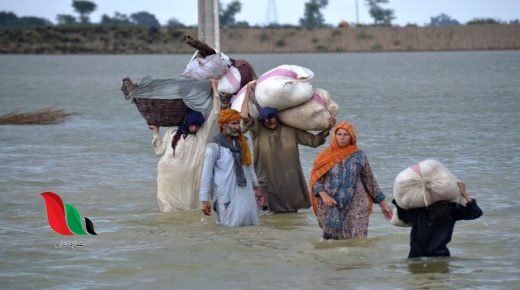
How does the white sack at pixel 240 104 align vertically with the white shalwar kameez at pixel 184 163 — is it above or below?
above

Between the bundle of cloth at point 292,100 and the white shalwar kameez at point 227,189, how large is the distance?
0.71 meters

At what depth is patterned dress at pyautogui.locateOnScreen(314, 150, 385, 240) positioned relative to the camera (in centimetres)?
913

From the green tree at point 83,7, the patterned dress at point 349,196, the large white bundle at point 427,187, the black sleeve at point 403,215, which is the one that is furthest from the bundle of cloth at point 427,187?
the green tree at point 83,7

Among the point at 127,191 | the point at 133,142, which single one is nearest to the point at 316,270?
the point at 127,191

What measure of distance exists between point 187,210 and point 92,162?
270 inches

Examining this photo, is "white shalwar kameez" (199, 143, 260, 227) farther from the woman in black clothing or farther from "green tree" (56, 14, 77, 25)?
"green tree" (56, 14, 77, 25)

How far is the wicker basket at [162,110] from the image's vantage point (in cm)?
1102

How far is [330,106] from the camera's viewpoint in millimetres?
10852

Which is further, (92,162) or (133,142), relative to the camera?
(133,142)

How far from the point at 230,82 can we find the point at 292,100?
768 mm

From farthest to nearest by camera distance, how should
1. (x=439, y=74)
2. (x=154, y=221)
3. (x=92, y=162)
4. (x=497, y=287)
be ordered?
(x=439, y=74), (x=92, y=162), (x=154, y=221), (x=497, y=287)

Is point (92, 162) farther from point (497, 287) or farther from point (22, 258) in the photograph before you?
point (497, 287)

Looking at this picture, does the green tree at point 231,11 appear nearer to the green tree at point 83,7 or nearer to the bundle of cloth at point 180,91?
the green tree at point 83,7

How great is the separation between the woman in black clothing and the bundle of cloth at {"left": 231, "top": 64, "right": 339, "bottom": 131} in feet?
7.63
